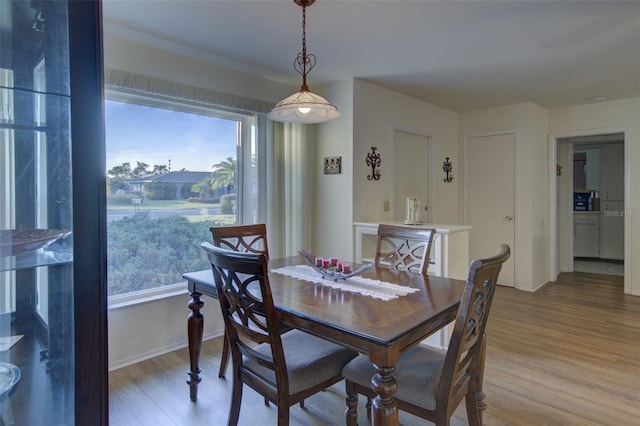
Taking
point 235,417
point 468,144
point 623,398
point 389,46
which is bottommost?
point 623,398

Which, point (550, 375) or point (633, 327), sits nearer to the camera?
point (550, 375)

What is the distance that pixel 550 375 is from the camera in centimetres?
249

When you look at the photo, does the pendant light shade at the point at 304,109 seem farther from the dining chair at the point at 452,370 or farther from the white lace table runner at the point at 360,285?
the dining chair at the point at 452,370

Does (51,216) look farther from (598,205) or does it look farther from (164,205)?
(598,205)

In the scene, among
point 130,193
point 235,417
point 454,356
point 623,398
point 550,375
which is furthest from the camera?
point 130,193

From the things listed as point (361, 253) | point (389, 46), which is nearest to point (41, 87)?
point (389, 46)

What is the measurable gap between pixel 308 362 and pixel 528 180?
4261 mm

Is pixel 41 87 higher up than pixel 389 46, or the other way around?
pixel 389 46

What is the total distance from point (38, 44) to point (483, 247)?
5297 mm

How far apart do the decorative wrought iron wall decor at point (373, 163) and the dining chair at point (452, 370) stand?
225 centimetres

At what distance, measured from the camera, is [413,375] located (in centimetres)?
155

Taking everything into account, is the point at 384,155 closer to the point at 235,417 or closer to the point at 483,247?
the point at 483,247

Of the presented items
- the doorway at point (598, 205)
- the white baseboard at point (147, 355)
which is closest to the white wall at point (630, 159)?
the doorway at point (598, 205)

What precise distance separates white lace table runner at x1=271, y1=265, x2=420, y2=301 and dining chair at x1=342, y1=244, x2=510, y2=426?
11.9 inches
